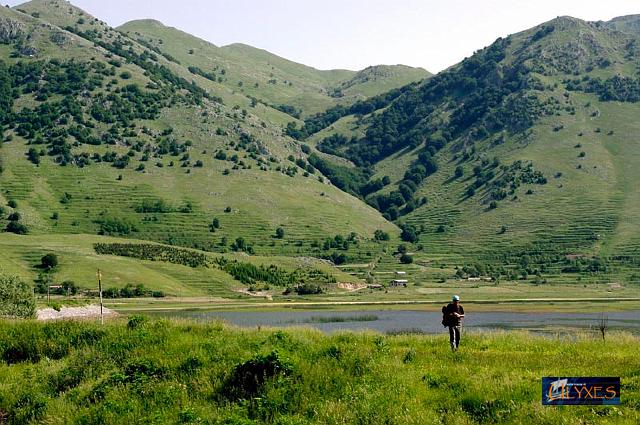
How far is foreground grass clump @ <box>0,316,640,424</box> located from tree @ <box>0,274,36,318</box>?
40.3 metres

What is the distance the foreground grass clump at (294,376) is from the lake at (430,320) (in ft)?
185

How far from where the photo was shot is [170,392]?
24500 millimetres

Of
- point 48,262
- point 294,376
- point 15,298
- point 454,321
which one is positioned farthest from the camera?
point 48,262

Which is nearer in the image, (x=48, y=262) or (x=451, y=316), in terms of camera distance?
(x=451, y=316)

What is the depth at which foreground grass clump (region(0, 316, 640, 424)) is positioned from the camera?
21281mm

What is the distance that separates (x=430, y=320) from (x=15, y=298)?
57807 mm

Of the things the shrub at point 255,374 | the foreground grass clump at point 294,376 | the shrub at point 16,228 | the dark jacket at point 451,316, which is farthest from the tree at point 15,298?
the shrub at point 16,228

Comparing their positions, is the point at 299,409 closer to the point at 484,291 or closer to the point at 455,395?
the point at 455,395

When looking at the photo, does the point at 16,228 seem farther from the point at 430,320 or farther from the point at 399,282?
the point at 430,320

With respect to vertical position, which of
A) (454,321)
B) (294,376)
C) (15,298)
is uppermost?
(454,321)

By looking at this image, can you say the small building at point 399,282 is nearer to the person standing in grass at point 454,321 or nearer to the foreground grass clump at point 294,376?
the foreground grass clump at point 294,376

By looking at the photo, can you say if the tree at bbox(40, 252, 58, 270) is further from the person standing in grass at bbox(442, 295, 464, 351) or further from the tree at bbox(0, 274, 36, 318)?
the person standing in grass at bbox(442, 295, 464, 351)

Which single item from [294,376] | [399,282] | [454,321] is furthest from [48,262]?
[294,376]

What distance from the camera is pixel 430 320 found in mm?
104375
